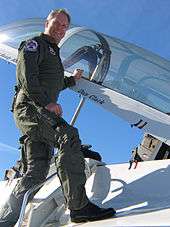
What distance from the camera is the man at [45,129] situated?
13.2 feet

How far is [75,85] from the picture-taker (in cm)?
513

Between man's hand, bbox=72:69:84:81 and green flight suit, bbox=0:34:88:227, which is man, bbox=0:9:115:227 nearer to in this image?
green flight suit, bbox=0:34:88:227

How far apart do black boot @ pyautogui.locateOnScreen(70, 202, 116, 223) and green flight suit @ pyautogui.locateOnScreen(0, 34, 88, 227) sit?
0.04 meters

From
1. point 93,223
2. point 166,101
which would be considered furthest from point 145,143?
point 93,223

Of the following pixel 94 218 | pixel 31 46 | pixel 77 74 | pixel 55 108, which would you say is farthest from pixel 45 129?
pixel 77 74

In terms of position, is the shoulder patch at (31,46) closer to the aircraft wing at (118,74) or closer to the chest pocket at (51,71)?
the chest pocket at (51,71)

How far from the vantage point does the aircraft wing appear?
476 cm

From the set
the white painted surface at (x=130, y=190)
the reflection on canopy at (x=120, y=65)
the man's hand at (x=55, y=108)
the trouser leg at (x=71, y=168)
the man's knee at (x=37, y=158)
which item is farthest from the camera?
the reflection on canopy at (x=120, y=65)

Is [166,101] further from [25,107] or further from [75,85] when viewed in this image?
[25,107]

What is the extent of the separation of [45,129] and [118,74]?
138 cm

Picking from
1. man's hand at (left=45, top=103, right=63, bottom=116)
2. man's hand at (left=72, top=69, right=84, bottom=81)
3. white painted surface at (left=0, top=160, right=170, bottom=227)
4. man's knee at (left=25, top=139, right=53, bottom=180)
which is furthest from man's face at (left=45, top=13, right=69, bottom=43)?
white painted surface at (left=0, top=160, right=170, bottom=227)

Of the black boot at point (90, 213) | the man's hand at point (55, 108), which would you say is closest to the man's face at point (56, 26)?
the man's hand at point (55, 108)

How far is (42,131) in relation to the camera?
4375 millimetres

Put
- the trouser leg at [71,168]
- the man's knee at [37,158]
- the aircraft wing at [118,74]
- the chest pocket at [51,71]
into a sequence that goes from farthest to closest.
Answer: the aircraft wing at [118,74] < the chest pocket at [51,71] < the man's knee at [37,158] < the trouser leg at [71,168]
